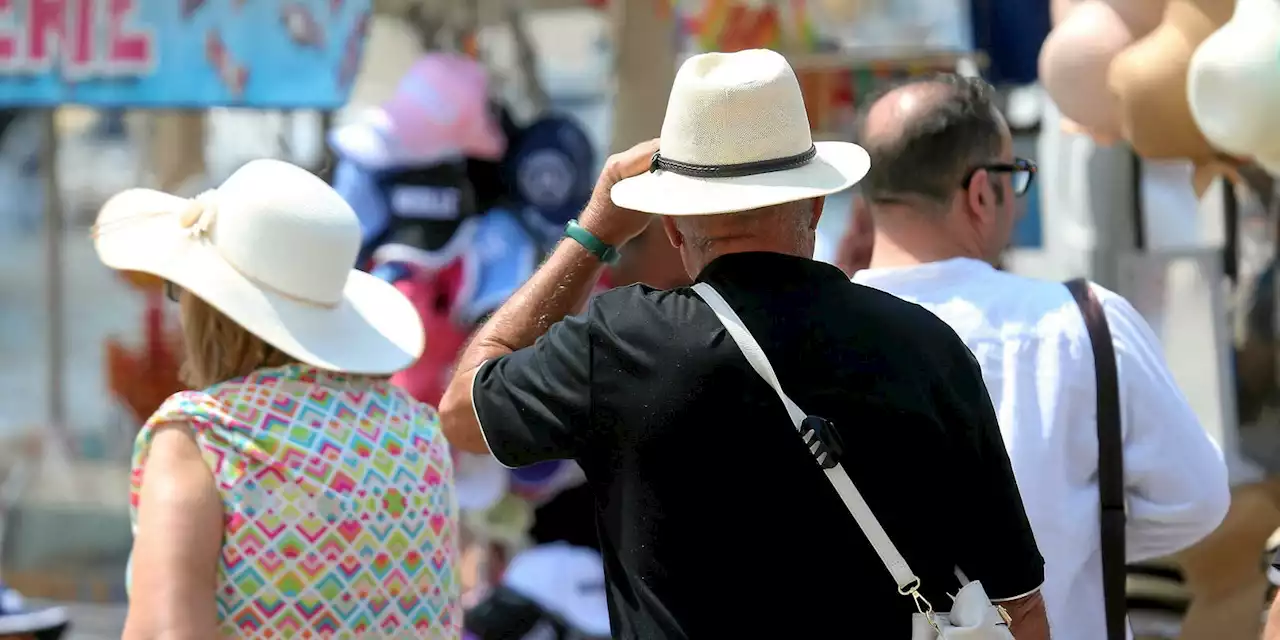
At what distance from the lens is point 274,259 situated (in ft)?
7.17

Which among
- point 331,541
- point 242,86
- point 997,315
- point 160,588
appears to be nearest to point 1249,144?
point 997,315

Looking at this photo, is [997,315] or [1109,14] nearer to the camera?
[997,315]

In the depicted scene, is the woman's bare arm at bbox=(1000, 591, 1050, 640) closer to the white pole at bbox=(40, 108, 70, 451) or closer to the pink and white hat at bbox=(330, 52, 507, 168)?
the pink and white hat at bbox=(330, 52, 507, 168)

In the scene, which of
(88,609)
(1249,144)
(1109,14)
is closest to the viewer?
(1249,144)

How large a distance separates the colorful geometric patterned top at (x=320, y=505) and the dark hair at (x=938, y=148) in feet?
2.61

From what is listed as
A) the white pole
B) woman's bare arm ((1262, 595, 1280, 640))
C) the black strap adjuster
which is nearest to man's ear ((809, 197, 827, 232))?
the black strap adjuster

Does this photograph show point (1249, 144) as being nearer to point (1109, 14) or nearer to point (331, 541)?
point (1109, 14)

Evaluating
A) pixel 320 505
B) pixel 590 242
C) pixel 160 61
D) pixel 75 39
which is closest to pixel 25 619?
pixel 160 61

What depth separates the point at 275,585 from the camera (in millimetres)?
2020

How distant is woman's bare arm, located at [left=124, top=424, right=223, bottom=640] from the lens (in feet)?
6.26

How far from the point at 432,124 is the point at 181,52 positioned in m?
0.82

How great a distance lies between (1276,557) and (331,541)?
1.19 meters

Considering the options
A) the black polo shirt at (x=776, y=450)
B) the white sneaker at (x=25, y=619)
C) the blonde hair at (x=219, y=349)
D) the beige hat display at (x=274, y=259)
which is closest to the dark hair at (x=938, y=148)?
the black polo shirt at (x=776, y=450)

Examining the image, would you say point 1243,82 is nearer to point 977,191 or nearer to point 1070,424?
→ point 977,191
